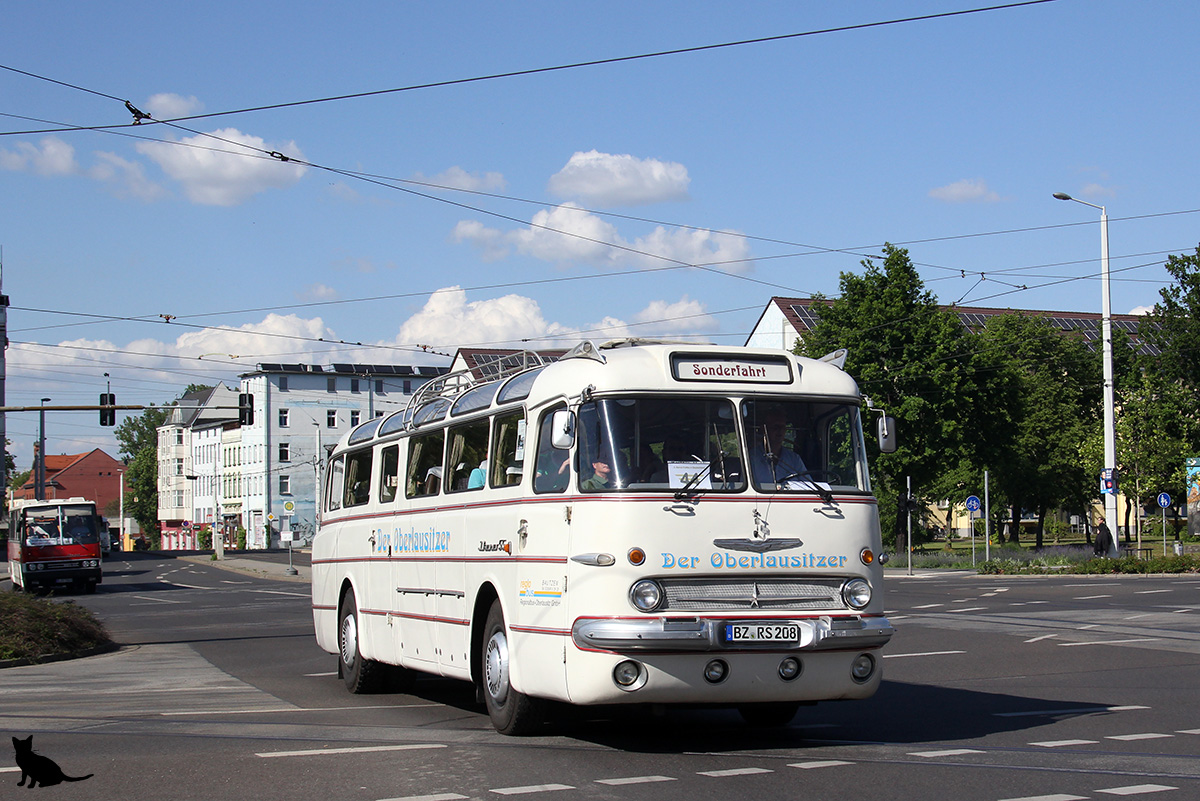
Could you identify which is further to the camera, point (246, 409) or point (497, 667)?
point (246, 409)

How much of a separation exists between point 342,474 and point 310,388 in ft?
343

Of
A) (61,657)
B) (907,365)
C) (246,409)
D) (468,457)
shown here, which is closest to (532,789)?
(468,457)

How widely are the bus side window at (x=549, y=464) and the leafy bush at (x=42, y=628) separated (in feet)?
36.7

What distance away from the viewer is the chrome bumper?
28.7 feet

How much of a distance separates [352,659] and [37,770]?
5886 mm

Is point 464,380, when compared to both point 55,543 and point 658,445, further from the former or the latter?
point 55,543

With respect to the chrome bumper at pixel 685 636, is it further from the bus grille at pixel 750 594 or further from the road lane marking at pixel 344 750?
the road lane marking at pixel 344 750

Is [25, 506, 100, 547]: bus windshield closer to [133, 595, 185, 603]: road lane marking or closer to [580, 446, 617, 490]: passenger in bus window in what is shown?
[133, 595, 185, 603]: road lane marking

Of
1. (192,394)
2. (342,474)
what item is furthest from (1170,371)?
(192,394)

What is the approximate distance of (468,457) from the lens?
1152 cm

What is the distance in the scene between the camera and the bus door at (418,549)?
39.2 feet

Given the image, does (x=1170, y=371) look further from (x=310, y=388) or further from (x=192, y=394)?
(x=192, y=394)

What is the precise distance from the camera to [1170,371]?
76750mm

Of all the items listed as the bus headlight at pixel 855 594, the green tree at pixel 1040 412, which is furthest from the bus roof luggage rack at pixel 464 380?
the green tree at pixel 1040 412
